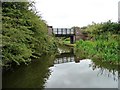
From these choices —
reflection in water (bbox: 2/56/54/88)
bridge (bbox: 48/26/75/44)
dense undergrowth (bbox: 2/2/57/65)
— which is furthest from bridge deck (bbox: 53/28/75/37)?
reflection in water (bbox: 2/56/54/88)

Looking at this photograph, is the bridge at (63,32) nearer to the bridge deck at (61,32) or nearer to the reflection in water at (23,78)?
→ the bridge deck at (61,32)

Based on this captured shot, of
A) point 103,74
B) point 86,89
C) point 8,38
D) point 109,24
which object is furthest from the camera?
point 109,24

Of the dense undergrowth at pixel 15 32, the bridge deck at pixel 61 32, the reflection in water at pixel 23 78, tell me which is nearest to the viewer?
the reflection in water at pixel 23 78

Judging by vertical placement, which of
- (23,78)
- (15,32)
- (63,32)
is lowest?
(23,78)

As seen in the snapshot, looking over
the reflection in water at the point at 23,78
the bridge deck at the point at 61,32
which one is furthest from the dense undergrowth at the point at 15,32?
the bridge deck at the point at 61,32

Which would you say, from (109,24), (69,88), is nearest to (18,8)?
(69,88)

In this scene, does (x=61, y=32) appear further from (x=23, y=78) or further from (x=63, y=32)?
(x=23, y=78)

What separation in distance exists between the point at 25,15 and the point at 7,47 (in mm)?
3418

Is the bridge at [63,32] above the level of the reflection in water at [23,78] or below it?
above

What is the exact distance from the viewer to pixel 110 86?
9000 mm

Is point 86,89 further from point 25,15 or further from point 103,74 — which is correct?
point 25,15

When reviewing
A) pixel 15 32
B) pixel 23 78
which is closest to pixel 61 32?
pixel 23 78

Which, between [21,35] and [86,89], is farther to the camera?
[21,35]

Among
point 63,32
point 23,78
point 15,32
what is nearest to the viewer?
point 15,32
